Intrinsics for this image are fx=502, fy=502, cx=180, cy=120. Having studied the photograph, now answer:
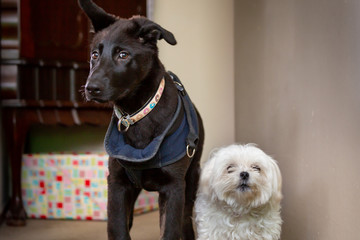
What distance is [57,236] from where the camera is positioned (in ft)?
7.64

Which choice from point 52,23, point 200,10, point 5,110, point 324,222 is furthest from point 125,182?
point 200,10

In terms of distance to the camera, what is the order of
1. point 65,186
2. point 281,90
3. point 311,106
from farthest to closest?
point 65,186 → point 281,90 → point 311,106

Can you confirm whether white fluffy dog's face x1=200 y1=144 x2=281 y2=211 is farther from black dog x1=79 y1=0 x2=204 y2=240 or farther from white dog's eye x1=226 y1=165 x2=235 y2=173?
black dog x1=79 y1=0 x2=204 y2=240

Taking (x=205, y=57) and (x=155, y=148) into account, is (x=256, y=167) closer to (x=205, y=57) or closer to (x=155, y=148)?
(x=155, y=148)

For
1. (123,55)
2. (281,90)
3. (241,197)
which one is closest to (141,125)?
(123,55)

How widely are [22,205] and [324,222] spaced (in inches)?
62.1

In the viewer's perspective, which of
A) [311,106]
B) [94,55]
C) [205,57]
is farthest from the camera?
[205,57]

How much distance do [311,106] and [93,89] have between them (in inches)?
33.7

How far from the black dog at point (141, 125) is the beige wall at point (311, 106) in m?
0.47

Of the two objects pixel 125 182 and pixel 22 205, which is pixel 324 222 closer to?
pixel 125 182

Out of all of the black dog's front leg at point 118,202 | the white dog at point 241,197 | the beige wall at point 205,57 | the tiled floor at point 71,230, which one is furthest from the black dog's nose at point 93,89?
the beige wall at point 205,57

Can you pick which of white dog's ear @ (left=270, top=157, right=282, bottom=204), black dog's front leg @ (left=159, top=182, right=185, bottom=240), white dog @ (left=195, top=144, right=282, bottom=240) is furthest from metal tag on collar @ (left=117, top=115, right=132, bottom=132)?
white dog's ear @ (left=270, top=157, right=282, bottom=204)

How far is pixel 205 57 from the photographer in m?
3.11

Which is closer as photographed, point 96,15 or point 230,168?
point 96,15
